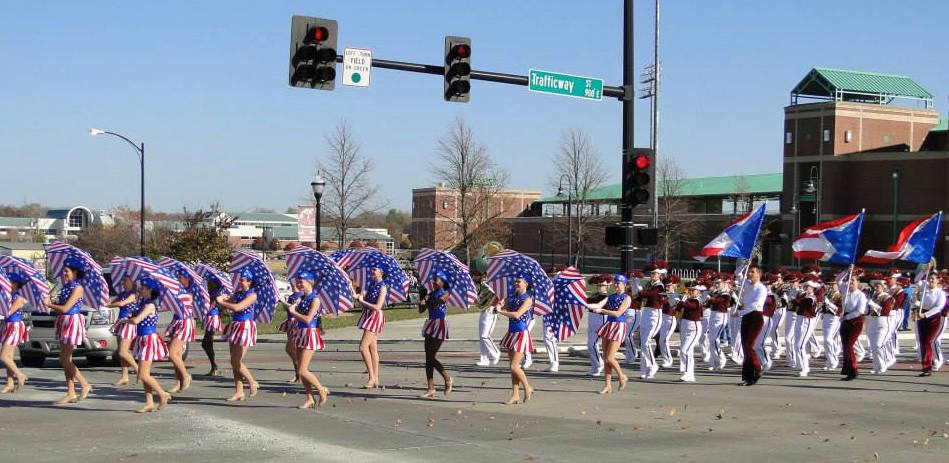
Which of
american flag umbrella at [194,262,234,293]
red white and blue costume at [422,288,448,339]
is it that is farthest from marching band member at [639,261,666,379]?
american flag umbrella at [194,262,234,293]

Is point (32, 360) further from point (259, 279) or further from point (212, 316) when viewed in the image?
point (259, 279)

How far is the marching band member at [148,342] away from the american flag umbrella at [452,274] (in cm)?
360

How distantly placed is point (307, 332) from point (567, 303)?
406 centimetres

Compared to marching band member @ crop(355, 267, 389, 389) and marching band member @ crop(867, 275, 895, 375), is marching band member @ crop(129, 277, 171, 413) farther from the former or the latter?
marching band member @ crop(867, 275, 895, 375)

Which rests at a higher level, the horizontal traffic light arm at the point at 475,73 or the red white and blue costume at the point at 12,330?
the horizontal traffic light arm at the point at 475,73

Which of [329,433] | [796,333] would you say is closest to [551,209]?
[796,333]

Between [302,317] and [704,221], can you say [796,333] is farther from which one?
[704,221]

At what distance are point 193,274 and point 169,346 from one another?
1.24 metres

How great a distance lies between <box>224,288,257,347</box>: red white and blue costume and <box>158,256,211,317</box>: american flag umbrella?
1566mm

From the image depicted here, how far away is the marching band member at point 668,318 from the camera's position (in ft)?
57.3

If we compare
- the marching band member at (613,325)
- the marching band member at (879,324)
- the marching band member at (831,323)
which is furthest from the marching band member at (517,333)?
the marching band member at (879,324)

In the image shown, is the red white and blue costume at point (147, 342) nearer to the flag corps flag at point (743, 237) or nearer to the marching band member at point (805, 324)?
the flag corps flag at point (743, 237)

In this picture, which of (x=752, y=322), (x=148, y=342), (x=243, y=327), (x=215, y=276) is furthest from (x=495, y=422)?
(x=215, y=276)

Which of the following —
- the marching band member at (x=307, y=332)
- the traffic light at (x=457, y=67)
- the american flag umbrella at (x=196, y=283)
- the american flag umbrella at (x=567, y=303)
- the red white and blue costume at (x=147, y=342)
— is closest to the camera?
the red white and blue costume at (x=147, y=342)
